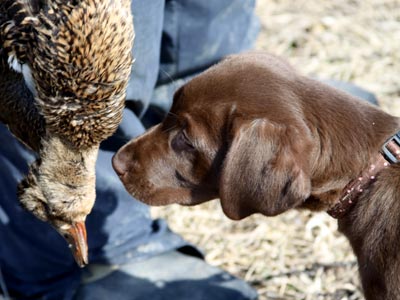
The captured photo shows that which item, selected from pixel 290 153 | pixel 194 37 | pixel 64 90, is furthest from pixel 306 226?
pixel 64 90

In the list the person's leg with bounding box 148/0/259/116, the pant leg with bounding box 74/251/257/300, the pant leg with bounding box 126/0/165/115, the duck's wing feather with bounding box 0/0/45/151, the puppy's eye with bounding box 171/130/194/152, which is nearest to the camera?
the puppy's eye with bounding box 171/130/194/152

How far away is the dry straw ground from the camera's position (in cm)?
416

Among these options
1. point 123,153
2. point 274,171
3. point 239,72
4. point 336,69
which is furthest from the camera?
point 336,69

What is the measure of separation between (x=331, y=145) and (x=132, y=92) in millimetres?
991

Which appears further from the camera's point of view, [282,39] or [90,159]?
[282,39]

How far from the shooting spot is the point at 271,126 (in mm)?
2969

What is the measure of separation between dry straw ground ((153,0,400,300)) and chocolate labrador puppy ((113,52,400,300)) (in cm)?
103

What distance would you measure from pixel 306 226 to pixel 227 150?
152 cm

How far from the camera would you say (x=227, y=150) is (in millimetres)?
3078

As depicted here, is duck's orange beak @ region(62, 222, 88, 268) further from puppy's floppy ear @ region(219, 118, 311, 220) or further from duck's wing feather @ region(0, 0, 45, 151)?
puppy's floppy ear @ region(219, 118, 311, 220)

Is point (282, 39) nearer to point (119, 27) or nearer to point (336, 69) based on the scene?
point (336, 69)

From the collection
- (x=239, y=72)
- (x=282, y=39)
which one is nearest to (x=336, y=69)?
(x=282, y=39)

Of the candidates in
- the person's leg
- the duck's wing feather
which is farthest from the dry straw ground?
the duck's wing feather

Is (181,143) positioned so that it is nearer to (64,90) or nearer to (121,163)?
(121,163)
